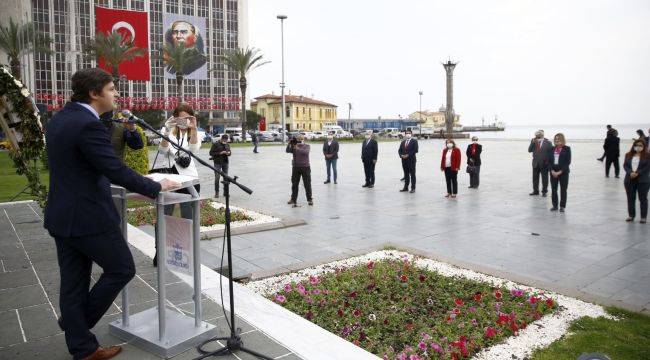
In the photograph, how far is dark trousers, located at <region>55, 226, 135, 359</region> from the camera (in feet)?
10.3

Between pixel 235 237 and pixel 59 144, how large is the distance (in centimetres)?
522

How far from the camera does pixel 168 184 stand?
10.7 feet

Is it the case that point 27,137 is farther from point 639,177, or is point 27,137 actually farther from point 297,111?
point 297,111

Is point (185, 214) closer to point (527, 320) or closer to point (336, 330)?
point (336, 330)

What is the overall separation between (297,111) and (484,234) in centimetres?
9211

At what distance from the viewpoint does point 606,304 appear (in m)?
4.90

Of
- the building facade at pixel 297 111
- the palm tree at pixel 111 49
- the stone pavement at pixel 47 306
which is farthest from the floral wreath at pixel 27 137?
the building facade at pixel 297 111

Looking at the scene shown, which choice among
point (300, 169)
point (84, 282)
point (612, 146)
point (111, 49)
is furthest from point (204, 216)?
point (111, 49)

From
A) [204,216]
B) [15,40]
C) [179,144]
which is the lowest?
[204,216]

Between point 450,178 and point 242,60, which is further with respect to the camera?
point 242,60

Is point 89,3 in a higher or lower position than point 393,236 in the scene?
higher

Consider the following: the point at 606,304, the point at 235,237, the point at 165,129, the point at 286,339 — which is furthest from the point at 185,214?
the point at 606,304

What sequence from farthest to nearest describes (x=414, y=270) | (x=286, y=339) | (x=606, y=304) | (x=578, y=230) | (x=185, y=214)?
(x=578, y=230) < (x=414, y=270) < (x=185, y=214) < (x=606, y=304) < (x=286, y=339)

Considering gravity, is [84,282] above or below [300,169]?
below
